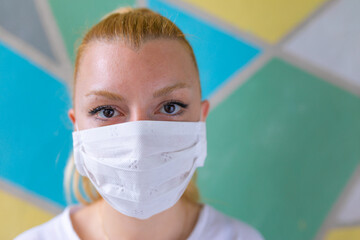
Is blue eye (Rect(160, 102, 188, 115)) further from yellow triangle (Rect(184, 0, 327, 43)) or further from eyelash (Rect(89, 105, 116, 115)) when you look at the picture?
yellow triangle (Rect(184, 0, 327, 43))

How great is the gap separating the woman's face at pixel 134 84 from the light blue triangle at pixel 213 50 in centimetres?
39

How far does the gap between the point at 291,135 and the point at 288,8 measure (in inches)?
21.2

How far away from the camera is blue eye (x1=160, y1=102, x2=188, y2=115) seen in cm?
92

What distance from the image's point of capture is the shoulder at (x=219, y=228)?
1.10 m

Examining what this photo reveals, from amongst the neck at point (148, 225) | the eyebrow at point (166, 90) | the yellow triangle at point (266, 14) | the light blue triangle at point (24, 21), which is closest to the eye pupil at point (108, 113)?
the eyebrow at point (166, 90)

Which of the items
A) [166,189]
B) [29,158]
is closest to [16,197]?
[29,158]

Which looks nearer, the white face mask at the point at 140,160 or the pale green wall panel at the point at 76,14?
the white face mask at the point at 140,160

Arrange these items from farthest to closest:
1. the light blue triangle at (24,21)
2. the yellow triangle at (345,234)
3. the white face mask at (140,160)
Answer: the yellow triangle at (345,234) → the light blue triangle at (24,21) → the white face mask at (140,160)

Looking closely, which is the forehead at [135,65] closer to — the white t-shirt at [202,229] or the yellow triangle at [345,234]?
the white t-shirt at [202,229]

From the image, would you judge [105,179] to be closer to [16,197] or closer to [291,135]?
[16,197]

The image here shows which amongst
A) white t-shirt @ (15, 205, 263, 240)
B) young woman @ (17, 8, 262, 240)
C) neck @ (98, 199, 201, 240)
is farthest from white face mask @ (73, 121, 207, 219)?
white t-shirt @ (15, 205, 263, 240)

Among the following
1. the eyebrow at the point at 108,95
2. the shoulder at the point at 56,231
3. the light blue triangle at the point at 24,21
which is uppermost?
the light blue triangle at the point at 24,21

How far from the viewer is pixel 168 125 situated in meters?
0.87

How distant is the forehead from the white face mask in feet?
0.39
